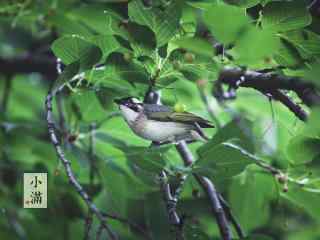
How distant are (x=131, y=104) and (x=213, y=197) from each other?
42cm

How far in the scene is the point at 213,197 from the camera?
61.2 inches

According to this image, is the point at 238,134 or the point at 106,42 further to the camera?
the point at 238,134

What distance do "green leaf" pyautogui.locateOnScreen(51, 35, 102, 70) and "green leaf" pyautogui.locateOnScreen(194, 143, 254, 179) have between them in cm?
28

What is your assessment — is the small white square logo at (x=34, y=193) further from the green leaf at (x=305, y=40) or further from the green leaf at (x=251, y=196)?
the green leaf at (x=305, y=40)

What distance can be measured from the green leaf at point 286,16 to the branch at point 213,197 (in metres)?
0.50

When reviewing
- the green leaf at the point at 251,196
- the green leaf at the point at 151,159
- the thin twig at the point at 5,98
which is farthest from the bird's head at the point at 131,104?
the thin twig at the point at 5,98

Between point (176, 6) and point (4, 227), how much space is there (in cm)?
136

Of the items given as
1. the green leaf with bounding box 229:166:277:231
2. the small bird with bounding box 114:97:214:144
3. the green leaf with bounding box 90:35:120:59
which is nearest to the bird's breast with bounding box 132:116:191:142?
the small bird with bounding box 114:97:214:144

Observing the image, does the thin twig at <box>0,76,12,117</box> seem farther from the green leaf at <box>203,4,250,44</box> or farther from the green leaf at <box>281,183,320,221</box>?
the green leaf at <box>203,4,250,44</box>

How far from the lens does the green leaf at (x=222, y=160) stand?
1146 millimetres

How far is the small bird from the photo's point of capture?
46.2 inches

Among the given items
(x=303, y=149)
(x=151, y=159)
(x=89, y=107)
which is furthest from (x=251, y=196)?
(x=151, y=159)

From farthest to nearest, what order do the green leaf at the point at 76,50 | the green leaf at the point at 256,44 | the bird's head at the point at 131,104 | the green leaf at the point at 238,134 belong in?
the green leaf at the point at 238,134 → the bird's head at the point at 131,104 → the green leaf at the point at 76,50 → the green leaf at the point at 256,44

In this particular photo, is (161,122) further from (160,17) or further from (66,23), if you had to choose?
(66,23)
